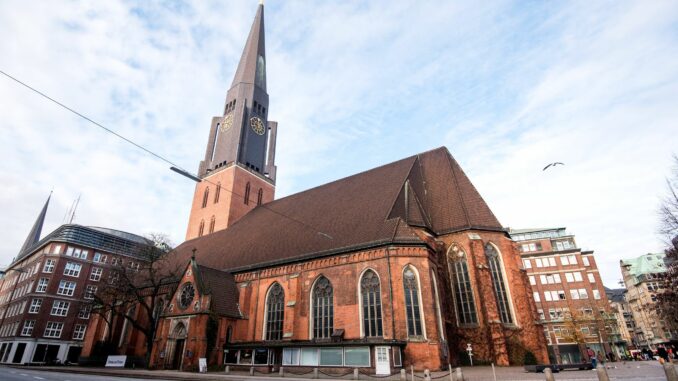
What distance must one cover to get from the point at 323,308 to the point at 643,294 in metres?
74.9

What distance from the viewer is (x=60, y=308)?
47.0m

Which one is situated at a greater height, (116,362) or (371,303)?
(371,303)

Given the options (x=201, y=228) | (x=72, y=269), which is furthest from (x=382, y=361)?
(x=72, y=269)

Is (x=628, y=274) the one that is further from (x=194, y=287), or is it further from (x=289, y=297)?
(x=194, y=287)

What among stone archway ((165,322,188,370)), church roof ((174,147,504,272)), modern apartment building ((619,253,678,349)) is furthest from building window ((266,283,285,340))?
modern apartment building ((619,253,678,349))

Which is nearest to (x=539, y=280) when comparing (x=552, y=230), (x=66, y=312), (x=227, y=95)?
(x=552, y=230)

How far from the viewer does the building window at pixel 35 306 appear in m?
44.5

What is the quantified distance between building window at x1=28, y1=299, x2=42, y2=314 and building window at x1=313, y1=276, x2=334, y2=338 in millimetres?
41704

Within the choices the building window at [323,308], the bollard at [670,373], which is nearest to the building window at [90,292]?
the building window at [323,308]

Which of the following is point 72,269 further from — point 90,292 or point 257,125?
point 257,125

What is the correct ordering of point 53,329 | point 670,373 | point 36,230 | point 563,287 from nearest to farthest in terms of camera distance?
point 670,373, point 53,329, point 563,287, point 36,230

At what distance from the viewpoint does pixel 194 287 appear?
83.8 ft

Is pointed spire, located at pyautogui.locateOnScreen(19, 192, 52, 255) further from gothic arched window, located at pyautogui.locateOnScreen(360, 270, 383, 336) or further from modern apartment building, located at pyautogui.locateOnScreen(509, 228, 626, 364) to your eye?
modern apartment building, located at pyautogui.locateOnScreen(509, 228, 626, 364)

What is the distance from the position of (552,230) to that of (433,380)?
44.8 meters
